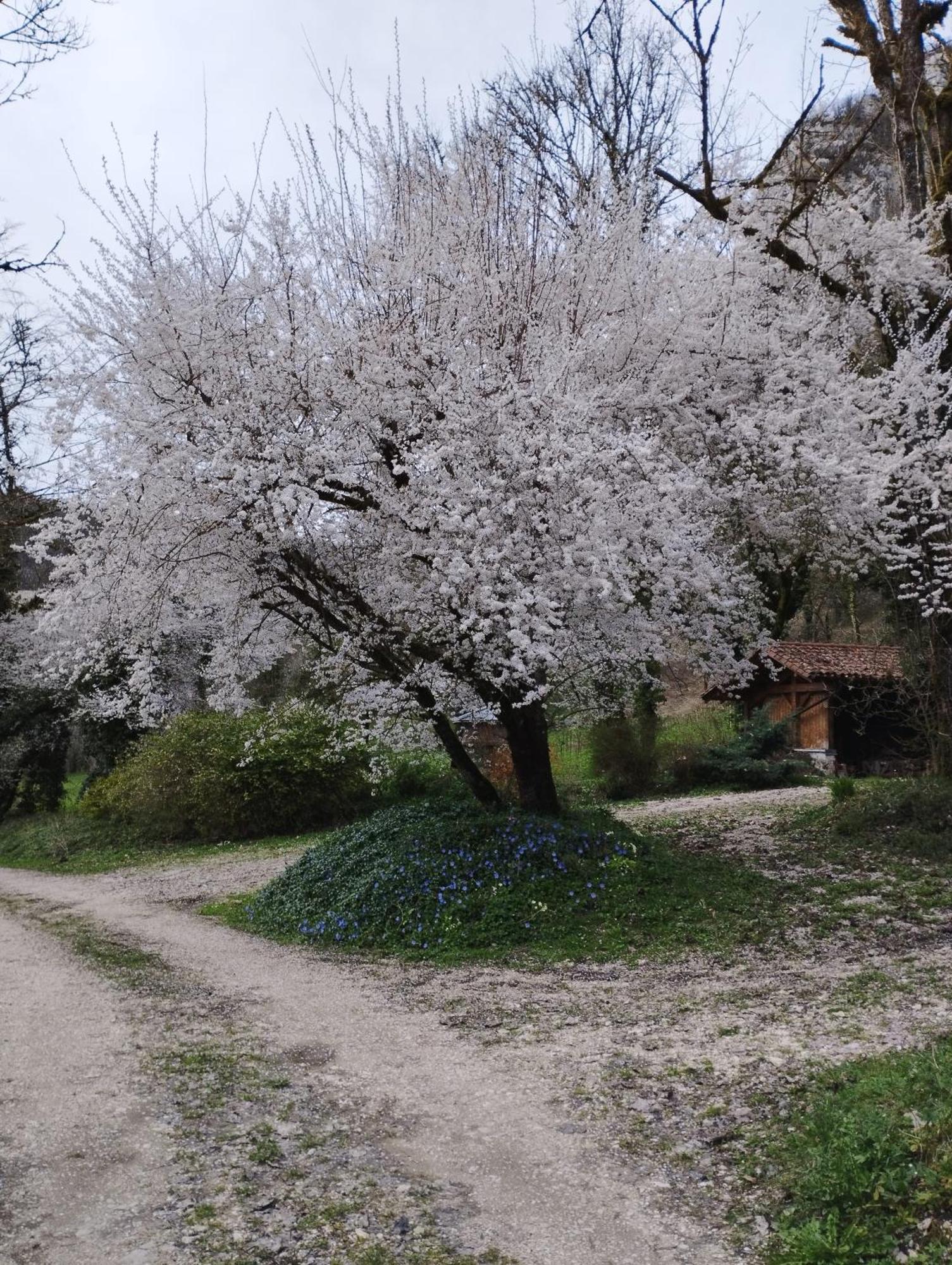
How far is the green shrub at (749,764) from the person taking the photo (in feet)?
60.8

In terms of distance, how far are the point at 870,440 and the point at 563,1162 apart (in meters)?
7.97

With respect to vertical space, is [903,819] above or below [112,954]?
below

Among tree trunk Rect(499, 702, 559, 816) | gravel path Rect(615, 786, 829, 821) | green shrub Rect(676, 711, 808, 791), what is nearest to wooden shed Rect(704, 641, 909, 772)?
green shrub Rect(676, 711, 808, 791)

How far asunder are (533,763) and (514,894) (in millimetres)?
1797

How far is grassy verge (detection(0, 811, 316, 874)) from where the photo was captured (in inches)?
595

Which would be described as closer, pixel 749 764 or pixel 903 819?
pixel 903 819

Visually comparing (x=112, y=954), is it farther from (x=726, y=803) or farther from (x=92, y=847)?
(x=726, y=803)

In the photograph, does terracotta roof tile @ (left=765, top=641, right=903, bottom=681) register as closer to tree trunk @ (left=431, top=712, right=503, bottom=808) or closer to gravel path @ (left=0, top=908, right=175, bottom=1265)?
tree trunk @ (left=431, top=712, right=503, bottom=808)

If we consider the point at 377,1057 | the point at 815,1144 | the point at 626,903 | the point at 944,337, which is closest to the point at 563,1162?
the point at 815,1144

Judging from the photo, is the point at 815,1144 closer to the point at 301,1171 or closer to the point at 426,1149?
the point at 426,1149

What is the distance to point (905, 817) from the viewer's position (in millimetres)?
10617

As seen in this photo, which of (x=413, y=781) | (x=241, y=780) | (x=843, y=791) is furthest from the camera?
(x=413, y=781)

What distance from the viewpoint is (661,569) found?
774cm

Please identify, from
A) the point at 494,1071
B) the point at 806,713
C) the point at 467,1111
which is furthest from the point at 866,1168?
the point at 806,713
